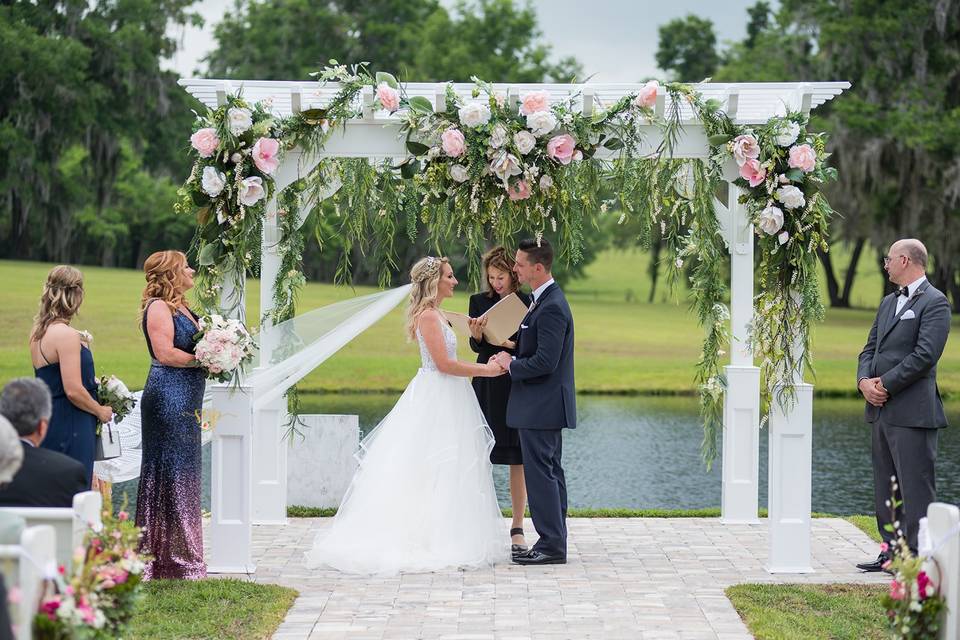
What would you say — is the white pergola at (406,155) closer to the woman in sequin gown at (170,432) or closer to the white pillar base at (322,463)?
the woman in sequin gown at (170,432)

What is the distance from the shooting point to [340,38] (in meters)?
44.4

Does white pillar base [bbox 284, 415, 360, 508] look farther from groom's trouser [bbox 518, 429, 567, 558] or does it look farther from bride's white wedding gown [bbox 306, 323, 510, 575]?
groom's trouser [bbox 518, 429, 567, 558]

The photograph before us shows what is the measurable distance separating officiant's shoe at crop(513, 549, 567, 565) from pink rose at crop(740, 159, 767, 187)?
2.54 metres

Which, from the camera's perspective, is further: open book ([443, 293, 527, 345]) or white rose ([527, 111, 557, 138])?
open book ([443, 293, 527, 345])

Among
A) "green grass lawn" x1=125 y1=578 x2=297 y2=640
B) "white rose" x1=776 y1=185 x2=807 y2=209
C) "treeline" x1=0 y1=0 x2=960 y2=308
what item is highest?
"treeline" x1=0 y1=0 x2=960 y2=308

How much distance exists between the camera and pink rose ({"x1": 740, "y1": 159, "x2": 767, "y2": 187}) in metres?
7.00

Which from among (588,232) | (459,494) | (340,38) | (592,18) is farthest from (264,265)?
(592,18)

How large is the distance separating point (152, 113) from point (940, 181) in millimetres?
19158

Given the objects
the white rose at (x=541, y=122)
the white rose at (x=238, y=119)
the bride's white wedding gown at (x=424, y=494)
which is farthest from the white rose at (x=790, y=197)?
the white rose at (x=238, y=119)

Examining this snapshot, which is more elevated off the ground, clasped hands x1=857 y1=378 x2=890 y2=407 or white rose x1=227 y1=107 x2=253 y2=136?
white rose x1=227 y1=107 x2=253 y2=136

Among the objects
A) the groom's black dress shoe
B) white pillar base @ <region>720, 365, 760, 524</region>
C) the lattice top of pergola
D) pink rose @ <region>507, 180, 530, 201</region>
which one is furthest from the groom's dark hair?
the groom's black dress shoe

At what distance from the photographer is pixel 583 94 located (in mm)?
7086

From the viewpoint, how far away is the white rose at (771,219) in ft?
22.9

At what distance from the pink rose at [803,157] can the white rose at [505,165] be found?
1557 millimetres
